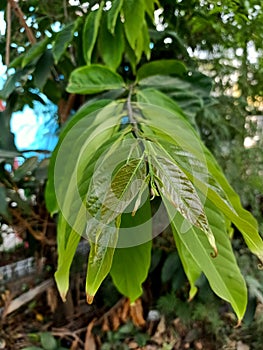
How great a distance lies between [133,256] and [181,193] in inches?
7.1

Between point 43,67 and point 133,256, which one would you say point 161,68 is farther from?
point 133,256

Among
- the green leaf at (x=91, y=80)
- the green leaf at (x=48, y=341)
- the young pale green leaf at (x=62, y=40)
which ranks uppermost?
the young pale green leaf at (x=62, y=40)

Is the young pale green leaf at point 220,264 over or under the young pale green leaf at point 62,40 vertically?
under

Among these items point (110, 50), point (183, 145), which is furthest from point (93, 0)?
point (183, 145)

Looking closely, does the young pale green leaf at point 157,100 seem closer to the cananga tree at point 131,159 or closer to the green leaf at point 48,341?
the cananga tree at point 131,159

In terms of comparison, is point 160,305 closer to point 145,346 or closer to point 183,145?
point 145,346

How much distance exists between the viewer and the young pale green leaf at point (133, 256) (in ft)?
0.98

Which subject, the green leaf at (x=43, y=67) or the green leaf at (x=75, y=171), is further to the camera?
the green leaf at (x=43, y=67)

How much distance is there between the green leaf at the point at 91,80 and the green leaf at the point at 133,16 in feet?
0.18

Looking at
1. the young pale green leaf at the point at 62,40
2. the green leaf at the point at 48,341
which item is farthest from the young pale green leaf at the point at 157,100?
the green leaf at the point at 48,341

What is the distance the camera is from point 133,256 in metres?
0.39

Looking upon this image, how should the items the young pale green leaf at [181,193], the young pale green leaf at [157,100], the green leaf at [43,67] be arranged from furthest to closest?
the green leaf at [43,67] → the young pale green leaf at [157,100] → the young pale green leaf at [181,193]

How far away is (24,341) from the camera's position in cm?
71

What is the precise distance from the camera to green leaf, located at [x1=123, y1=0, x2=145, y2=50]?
473mm
